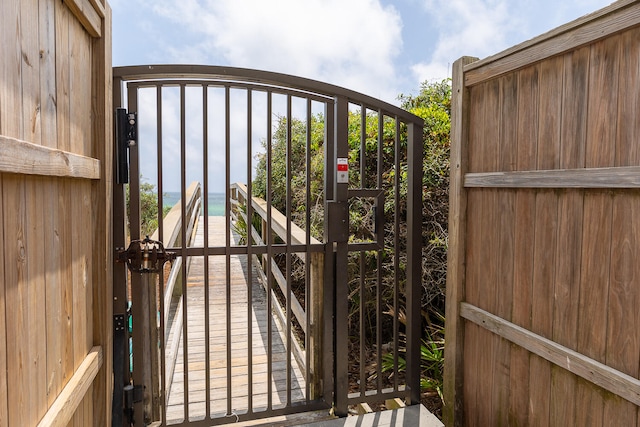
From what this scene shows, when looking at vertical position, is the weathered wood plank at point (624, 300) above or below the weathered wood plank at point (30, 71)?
below

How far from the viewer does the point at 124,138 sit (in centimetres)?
169

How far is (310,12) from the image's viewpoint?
14.6ft

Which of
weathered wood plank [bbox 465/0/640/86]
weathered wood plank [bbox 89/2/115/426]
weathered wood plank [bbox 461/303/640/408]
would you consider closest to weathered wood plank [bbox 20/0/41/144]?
weathered wood plank [bbox 89/2/115/426]

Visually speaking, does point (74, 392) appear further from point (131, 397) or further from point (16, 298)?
point (131, 397)

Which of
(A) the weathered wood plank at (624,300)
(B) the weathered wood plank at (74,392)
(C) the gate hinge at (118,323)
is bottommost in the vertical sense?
(B) the weathered wood plank at (74,392)

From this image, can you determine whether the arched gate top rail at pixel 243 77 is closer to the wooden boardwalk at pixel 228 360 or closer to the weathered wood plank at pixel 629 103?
the wooden boardwalk at pixel 228 360

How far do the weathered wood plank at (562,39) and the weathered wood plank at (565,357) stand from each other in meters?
1.05

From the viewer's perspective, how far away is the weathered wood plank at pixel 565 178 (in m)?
1.25

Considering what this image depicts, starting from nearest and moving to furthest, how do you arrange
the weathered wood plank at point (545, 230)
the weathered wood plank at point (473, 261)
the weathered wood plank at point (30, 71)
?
1. the weathered wood plank at point (30, 71)
2. the weathered wood plank at point (545, 230)
3. the weathered wood plank at point (473, 261)

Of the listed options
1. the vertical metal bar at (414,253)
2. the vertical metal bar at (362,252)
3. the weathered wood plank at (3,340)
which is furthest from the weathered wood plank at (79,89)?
the vertical metal bar at (414,253)

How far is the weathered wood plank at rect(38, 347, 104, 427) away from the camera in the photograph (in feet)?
3.43

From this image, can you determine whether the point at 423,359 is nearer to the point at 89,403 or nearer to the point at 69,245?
the point at 89,403

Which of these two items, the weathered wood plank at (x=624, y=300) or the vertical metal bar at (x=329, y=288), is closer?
the weathered wood plank at (x=624, y=300)

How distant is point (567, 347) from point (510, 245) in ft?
1.43
